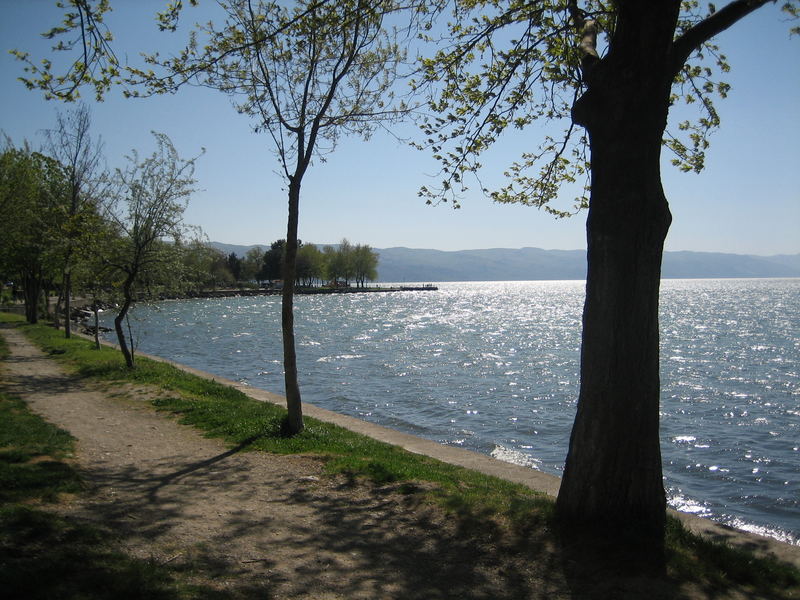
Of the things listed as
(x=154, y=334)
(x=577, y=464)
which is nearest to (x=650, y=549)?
(x=577, y=464)

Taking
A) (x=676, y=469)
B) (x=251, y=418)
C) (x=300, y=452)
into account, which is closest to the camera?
(x=300, y=452)

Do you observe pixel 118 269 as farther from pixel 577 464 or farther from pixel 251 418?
pixel 577 464

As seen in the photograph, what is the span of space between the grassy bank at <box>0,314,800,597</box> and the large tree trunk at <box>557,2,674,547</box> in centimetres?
59

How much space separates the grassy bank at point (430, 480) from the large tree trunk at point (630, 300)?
59cm

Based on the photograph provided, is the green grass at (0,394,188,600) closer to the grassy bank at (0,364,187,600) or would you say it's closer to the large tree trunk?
the grassy bank at (0,364,187,600)

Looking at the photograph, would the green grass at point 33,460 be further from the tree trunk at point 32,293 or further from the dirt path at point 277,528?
the tree trunk at point 32,293

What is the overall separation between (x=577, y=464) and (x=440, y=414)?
1506 centimetres

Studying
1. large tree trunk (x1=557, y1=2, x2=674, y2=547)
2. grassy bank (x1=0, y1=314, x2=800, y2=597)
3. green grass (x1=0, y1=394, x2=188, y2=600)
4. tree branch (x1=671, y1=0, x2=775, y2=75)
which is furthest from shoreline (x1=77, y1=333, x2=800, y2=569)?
green grass (x1=0, y1=394, x2=188, y2=600)

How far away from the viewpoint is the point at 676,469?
15359 millimetres

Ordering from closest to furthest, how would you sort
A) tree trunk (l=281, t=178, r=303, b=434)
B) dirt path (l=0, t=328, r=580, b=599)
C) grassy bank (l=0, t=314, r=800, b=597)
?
dirt path (l=0, t=328, r=580, b=599), grassy bank (l=0, t=314, r=800, b=597), tree trunk (l=281, t=178, r=303, b=434)

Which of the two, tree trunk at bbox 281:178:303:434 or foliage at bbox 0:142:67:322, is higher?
foliage at bbox 0:142:67:322

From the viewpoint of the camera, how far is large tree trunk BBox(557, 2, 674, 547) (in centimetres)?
615

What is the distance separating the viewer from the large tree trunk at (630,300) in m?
6.15

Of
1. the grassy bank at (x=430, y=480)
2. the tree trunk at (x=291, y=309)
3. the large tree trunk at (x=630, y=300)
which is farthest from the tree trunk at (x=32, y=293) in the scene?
the large tree trunk at (x=630, y=300)
